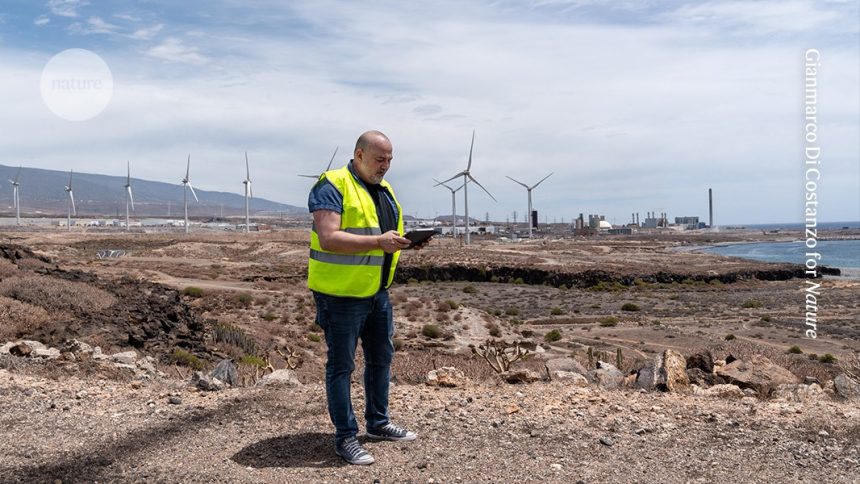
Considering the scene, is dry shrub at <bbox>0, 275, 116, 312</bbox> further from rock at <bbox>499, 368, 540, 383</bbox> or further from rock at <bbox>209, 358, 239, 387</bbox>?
rock at <bbox>499, 368, 540, 383</bbox>

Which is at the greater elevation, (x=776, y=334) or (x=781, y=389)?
(x=781, y=389)

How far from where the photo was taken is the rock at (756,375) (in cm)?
751

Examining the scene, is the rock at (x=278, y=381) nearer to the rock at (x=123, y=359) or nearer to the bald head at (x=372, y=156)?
the bald head at (x=372, y=156)

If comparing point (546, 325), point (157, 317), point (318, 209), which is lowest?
point (546, 325)

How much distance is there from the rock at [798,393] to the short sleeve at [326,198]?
15.3ft

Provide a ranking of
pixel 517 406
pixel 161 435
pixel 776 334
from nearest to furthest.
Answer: pixel 161 435, pixel 517 406, pixel 776 334

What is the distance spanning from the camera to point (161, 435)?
5.48m

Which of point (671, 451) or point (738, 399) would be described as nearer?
point (671, 451)

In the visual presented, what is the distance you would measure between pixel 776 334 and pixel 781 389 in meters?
26.1

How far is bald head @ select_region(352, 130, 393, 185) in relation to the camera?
16.3 feet

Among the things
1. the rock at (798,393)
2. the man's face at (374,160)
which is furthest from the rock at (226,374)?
the rock at (798,393)

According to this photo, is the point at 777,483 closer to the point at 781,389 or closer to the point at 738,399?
the point at 738,399

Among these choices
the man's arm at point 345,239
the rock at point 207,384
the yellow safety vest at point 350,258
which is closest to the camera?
the man's arm at point 345,239

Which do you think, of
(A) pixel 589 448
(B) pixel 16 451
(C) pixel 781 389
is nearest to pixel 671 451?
(A) pixel 589 448
